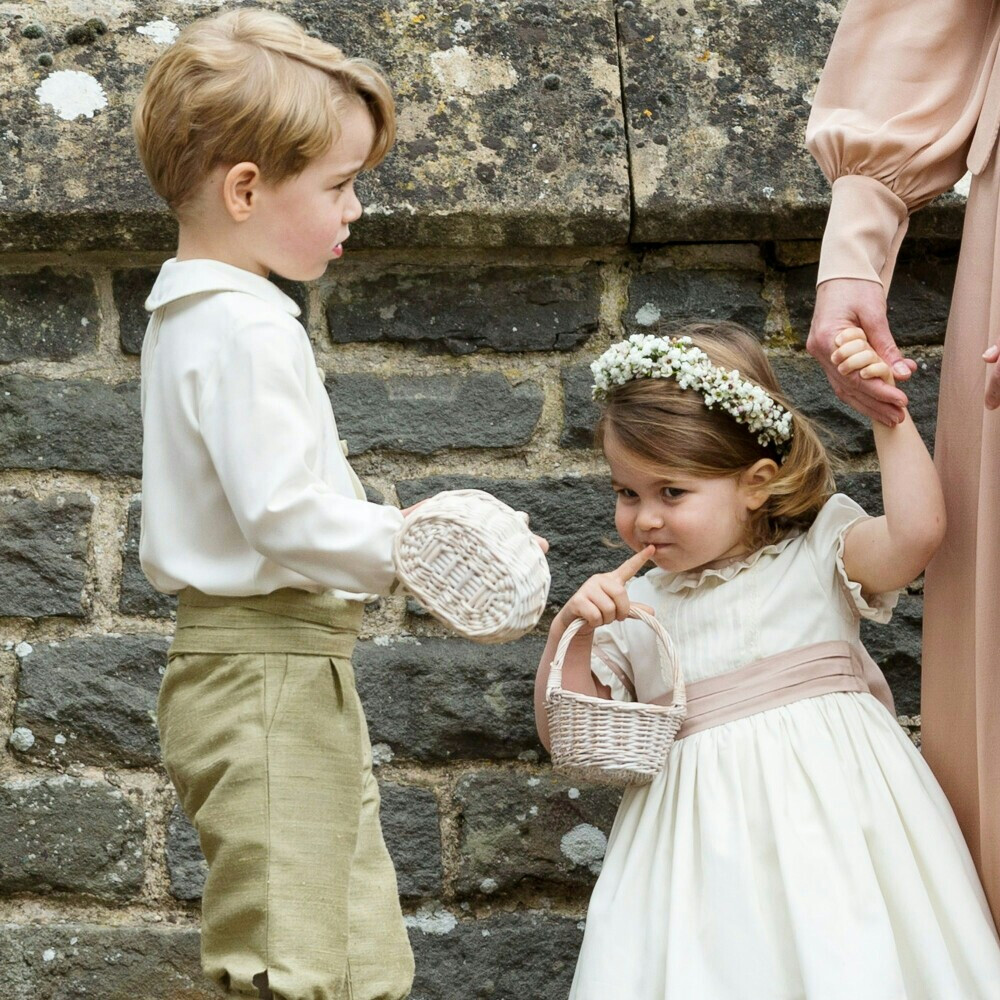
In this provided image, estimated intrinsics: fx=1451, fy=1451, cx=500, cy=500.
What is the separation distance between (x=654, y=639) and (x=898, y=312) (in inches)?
34.8

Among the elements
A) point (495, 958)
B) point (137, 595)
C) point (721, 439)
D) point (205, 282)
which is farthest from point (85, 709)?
point (721, 439)

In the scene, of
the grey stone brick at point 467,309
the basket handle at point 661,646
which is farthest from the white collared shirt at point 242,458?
the grey stone brick at point 467,309

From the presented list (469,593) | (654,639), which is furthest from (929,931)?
(469,593)

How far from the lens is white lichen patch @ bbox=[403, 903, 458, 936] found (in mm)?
2607

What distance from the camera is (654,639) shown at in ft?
7.79

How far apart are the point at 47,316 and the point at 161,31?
1.99ft

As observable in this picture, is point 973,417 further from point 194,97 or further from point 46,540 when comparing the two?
point 46,540

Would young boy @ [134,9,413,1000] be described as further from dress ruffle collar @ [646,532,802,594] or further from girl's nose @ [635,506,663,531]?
dress ruffle collar @ [646,532,802,594]

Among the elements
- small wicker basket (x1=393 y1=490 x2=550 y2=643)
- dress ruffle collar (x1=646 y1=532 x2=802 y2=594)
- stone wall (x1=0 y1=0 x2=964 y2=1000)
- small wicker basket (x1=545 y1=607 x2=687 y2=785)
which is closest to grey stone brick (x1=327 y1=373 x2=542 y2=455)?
stone wall (x1=0 y1=0 x2=964 y2=1000)

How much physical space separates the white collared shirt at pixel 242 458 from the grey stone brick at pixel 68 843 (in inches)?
30.6

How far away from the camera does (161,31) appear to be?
9.29ft

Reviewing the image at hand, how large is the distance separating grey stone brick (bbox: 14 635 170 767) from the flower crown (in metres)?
1.00

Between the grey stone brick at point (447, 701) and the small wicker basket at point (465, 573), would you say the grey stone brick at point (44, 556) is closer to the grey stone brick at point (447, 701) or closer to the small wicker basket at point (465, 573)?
the grey stone brick at point (447, 701)

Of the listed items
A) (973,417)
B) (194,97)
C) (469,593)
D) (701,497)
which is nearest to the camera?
(469,593)
